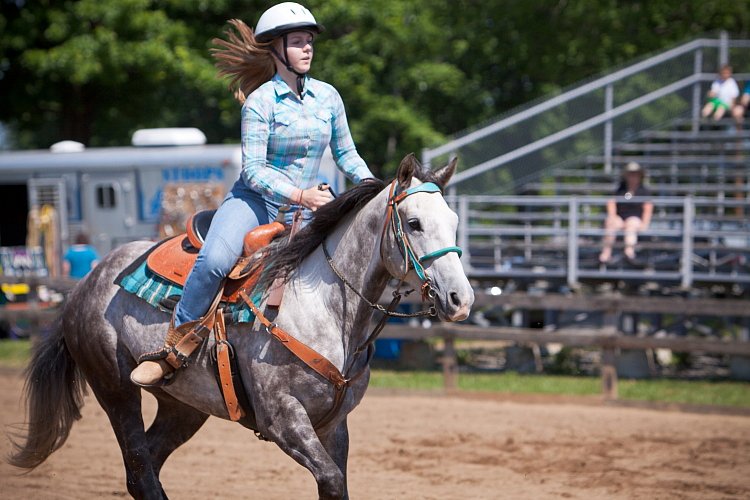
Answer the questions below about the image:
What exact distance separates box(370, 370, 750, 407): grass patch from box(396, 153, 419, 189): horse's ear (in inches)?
273

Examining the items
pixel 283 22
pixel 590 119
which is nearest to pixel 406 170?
pixel 283 22

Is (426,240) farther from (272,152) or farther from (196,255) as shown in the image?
(196,255)

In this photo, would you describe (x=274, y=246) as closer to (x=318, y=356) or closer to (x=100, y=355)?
(x=318, y=356)

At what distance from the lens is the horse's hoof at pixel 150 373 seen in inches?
195

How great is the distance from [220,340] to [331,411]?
27.6 inches

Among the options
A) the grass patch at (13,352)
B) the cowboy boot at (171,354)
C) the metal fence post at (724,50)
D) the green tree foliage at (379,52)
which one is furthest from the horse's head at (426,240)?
the green tree foliage at (379,52)

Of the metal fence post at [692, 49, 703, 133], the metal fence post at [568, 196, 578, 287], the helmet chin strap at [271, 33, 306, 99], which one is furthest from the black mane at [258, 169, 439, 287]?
the metal fence post at [692, 49, 703, 133]

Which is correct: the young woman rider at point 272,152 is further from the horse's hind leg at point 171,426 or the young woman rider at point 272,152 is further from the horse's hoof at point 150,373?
the horse's hind leg at point 171,426

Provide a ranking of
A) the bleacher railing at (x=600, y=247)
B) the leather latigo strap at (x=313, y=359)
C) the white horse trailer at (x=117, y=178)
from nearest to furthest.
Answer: the leather latigo strap at (x=313, y=359), the bleacher railing at (x=600, y=247), the white horse trailer at (x=117, y=178)

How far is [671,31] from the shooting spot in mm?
20516

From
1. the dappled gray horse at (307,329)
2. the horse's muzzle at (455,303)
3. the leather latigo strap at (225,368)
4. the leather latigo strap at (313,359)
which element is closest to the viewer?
the horse's muzzle at (455,303)

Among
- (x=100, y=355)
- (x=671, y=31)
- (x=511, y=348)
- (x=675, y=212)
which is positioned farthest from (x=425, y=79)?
(x=100, y=355)

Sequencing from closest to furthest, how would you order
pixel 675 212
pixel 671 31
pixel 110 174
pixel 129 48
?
pixel 675 212 < pixel 110 174 < pixel 129 48 < pixel 671 31

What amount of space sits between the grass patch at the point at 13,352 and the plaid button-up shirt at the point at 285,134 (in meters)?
9.45
